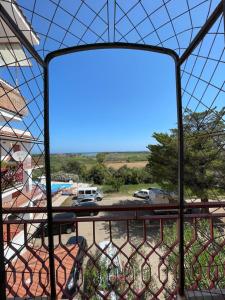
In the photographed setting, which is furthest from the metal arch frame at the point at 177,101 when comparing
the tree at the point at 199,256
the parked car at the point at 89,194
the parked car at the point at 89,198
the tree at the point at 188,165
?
the parked car at the point at 89,194

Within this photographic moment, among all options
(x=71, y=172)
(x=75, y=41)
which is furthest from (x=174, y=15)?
(x=71, y=172)

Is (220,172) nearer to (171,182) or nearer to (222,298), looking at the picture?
(171,182)

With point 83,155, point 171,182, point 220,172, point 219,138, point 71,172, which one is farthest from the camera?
point 83,155

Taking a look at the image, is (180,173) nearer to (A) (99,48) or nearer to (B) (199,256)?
(A) (99,48)

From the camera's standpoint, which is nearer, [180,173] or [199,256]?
[180,173]

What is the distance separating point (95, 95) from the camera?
1281 inches

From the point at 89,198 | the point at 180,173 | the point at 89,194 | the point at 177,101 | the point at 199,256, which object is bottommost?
the point at 89,198

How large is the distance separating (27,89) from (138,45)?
560 mm

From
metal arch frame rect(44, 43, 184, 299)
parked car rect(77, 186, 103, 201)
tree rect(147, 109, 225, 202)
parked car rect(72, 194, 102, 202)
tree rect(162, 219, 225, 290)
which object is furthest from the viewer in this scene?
parked car rect(77, 186, 103, 201)

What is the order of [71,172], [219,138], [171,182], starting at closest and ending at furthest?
1. [219,138]
2. [171,182]
3. [71,172]

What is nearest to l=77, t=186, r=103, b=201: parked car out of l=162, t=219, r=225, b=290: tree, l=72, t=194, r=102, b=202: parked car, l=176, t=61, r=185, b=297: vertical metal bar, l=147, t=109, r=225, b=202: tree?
l=72, t=194, r=102, b=202: parked car

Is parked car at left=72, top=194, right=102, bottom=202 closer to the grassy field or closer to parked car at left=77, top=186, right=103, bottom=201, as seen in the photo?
parked car at left=77, top=186, right=103, bottom=201

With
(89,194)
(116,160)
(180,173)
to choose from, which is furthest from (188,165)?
(116,160)

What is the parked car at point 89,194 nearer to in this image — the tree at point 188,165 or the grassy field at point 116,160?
the tree at point 188,165
